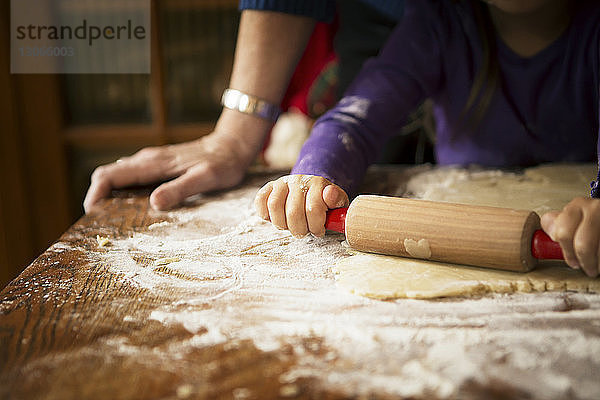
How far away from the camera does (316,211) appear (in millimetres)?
736

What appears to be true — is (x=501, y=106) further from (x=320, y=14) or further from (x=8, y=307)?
(x=8, y=307)

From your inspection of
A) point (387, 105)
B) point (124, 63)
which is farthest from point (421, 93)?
point (124, 63)

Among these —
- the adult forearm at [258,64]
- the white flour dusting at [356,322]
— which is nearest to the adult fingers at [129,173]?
the adult forearm at [258,64]

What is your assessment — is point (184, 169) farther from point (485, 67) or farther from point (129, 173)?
point (485, 67)

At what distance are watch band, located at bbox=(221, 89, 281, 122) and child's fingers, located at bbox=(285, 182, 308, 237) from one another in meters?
0.41

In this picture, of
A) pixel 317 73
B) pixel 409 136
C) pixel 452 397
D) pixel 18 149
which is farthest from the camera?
pixel 18 149

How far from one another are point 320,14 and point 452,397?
901 mm

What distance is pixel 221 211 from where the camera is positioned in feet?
3.06

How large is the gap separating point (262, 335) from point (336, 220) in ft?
0.82

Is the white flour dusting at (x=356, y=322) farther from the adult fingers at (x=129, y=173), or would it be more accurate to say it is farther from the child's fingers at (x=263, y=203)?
the adult fingers at (x=129, y=173)

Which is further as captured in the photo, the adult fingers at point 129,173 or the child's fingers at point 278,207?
the adult fingers at point 129,173

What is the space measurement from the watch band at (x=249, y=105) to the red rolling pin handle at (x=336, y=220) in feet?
1.44

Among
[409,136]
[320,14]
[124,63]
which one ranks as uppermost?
[320,14]

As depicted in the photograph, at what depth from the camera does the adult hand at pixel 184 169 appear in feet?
3.32
